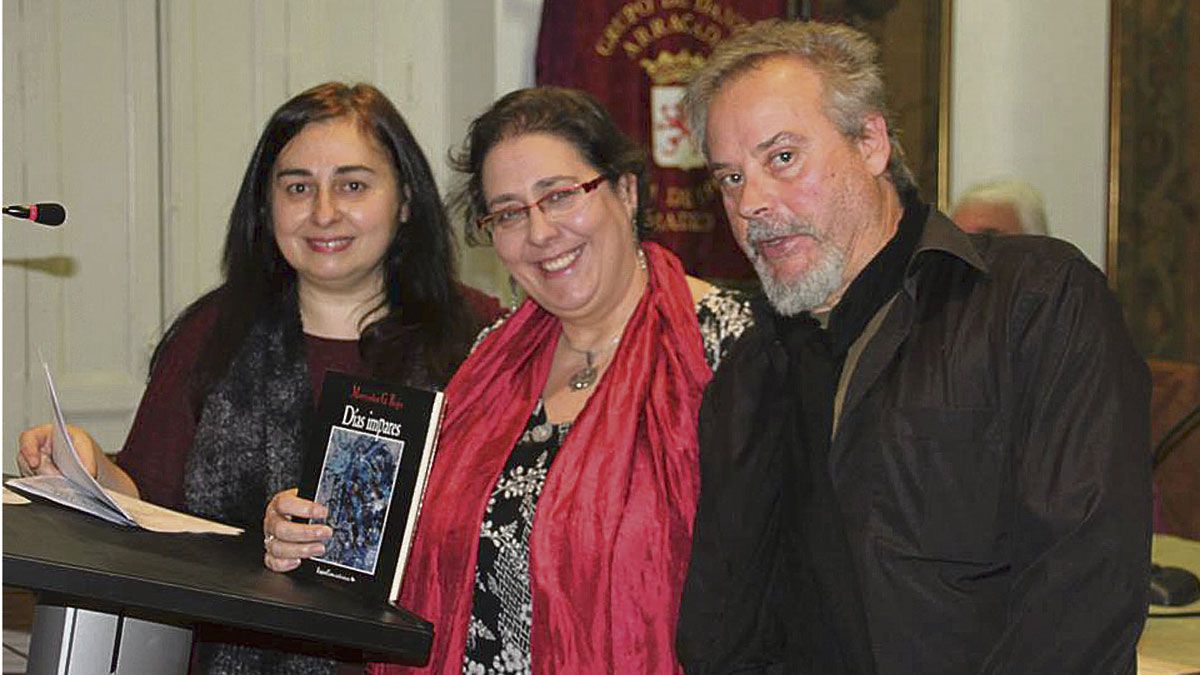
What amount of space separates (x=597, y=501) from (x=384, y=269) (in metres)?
0.67

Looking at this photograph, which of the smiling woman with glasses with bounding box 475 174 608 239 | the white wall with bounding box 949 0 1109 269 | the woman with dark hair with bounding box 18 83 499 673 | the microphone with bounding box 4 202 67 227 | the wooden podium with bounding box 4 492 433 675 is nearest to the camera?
the microphone with bounding box 4 202 67 227

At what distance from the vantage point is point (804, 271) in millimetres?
1737

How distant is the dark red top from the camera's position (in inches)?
99.3

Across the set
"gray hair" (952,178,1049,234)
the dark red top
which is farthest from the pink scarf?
"gray hair" (952,178,1049,234)

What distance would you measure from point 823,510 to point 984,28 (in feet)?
12.2

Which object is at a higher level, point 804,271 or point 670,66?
point 670,66

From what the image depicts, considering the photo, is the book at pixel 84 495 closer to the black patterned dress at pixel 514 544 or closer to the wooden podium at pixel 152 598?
the wooden podium at pixel 152 598

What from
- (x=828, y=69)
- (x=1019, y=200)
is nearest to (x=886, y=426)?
(x=828, y=69)

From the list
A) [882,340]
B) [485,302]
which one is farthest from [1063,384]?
[485,302]

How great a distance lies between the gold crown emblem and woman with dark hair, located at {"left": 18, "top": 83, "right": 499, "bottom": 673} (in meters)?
1.88

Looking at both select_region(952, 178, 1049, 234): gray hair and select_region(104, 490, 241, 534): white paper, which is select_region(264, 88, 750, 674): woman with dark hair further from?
select_region(952, 178, 1049, 234): gray hair

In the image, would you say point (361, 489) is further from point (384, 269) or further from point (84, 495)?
point (384, 269)

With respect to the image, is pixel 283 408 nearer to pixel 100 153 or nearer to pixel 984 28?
pixel 100 153

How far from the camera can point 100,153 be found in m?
4.24
